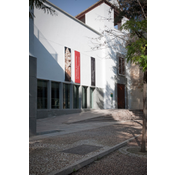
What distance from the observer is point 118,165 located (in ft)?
17.0

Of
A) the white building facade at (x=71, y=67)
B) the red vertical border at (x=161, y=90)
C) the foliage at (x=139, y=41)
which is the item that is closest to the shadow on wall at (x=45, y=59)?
the white building facade at (x=71, y=67)

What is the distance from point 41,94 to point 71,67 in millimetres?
5393

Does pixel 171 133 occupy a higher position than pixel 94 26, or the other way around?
pixel 94 26

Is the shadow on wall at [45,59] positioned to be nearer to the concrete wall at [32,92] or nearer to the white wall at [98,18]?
the concrete wall at [32,92]

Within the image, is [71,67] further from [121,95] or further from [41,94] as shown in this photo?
[121,95]

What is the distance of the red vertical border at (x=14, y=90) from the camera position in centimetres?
144

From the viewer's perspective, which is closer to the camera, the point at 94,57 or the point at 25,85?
the point at 25,85

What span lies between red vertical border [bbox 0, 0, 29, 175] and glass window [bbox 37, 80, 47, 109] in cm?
1850

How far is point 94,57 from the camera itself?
2720 centimetres

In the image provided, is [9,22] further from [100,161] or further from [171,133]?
[100,161]

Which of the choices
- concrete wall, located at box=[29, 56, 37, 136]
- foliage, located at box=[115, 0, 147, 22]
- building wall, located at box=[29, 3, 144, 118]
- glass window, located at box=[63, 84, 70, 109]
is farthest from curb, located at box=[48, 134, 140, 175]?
glass window, located at box=[63, 84, 70, 109]

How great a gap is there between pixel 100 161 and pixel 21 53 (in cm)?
480

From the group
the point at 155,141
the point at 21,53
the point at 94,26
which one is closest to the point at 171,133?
the point at 155,141

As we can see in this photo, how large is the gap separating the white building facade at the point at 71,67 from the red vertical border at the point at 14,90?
13.8 meters
